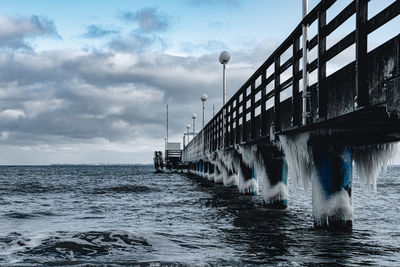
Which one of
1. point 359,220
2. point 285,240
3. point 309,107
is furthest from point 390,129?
point 359,220

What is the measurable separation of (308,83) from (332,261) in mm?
2906

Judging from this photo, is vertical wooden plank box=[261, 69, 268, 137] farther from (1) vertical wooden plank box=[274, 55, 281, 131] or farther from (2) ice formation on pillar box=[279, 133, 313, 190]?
(2) ice formation on pillar box=[279, 133, 313, 190]

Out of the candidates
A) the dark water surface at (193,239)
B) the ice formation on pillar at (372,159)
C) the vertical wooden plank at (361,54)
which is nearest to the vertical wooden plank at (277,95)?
the ice formation on pillar at (372,159)

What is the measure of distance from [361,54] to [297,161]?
401 centimetres

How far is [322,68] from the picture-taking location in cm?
684

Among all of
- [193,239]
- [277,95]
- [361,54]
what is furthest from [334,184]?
[361,54]

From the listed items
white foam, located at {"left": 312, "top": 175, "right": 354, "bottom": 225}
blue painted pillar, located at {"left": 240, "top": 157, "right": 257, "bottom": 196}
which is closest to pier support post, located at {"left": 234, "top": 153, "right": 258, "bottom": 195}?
blue painted pillar, located at {"left": 240, "top": 157, "right": 257, "bottom": 196}

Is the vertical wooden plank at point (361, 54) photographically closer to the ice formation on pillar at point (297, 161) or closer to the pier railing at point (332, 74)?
the pier railing at point (332, 74)

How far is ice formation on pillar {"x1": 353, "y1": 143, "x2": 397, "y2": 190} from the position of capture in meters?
8.16

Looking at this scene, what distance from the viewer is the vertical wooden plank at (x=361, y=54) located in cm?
535

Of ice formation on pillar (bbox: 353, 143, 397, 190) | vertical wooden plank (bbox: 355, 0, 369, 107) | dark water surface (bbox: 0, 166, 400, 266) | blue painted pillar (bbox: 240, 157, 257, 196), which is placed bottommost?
dark water surface (bbox: 0, 166, 400, 266)

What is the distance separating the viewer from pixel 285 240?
26.5 feet

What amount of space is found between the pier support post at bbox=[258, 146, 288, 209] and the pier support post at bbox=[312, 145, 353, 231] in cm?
454

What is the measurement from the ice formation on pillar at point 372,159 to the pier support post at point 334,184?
0.74 feet
